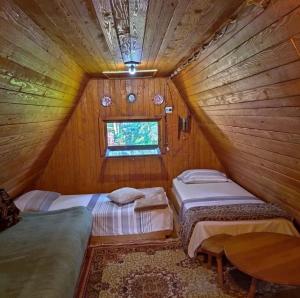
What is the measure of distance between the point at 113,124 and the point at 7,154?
196 cm

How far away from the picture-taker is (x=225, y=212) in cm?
291

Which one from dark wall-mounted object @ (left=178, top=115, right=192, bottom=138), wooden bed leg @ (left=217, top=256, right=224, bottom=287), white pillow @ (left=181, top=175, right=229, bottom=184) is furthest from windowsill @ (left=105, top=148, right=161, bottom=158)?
wooden bed leg @ (left=217, top=256, right=224, bottom=287)

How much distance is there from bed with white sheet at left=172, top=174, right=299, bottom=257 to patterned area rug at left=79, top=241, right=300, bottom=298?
0.21m

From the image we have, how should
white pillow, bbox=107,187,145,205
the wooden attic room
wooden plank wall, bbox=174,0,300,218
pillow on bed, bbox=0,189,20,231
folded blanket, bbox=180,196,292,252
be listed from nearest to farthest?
wooden plank wall, bbox=174,0,300,218
the wooden attic room
pillow on bed, bbox=0,189,20,231
folded blanket, bbox=180,196,292,252
white pillow, bbox=107,187,145,205

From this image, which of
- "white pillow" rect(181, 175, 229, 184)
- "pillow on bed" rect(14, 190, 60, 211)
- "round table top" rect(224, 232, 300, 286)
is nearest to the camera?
"round table top" rect(224, 232, 300, 286)

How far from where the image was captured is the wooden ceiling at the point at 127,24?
4.75 feet

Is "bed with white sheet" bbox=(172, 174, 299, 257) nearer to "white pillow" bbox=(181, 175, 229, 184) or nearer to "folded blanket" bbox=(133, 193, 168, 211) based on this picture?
"white pillow" bbox=(181, 175, 229, 184)

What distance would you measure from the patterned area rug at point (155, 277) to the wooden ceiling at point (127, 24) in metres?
1.97

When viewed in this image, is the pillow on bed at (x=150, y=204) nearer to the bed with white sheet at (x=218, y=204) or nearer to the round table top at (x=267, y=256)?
the bed with white sheet at (x=218, y=204)

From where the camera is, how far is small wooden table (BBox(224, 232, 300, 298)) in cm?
191

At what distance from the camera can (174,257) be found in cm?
303

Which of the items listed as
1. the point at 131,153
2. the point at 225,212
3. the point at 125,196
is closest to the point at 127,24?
the point at 225,212

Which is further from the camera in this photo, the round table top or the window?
the window

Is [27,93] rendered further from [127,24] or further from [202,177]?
[202,177]
